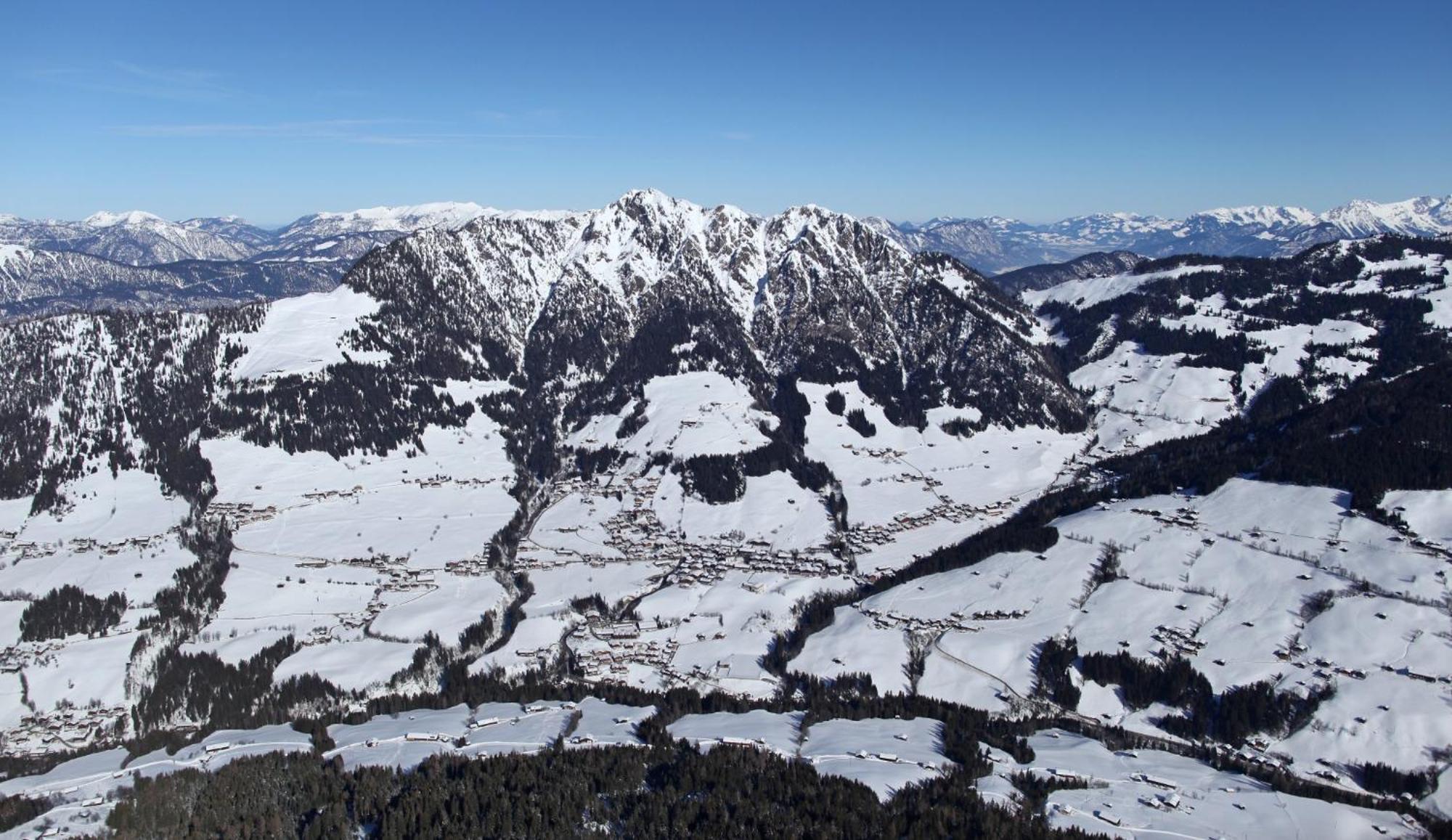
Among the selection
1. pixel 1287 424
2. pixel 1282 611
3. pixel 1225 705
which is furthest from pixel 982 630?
pixel 1287 424

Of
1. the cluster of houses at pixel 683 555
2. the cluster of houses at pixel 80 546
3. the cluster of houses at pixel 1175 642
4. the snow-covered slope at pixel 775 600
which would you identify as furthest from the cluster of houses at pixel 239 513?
the cluster of houses at pixel 1175 642

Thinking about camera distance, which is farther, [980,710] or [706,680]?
[706,680]

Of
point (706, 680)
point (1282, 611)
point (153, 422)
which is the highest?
point (153, 422)

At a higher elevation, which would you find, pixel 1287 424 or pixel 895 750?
pixel 1287 424

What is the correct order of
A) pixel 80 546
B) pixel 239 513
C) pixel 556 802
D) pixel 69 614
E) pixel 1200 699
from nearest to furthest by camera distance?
pixel 556 802
pixel 1200 699
pixel 69 614
pixel 80 546
pixel 239 513

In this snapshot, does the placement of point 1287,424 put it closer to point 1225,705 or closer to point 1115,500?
point 1115,500

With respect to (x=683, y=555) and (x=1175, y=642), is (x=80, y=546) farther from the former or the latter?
(x=1175, y=642)

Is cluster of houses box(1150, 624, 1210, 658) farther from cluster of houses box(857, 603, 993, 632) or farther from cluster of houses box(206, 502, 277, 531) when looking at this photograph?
cluster of houses box(206, 502, 277, 531)

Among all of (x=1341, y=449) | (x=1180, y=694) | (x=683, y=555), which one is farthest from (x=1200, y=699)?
(x=683, y=555)
